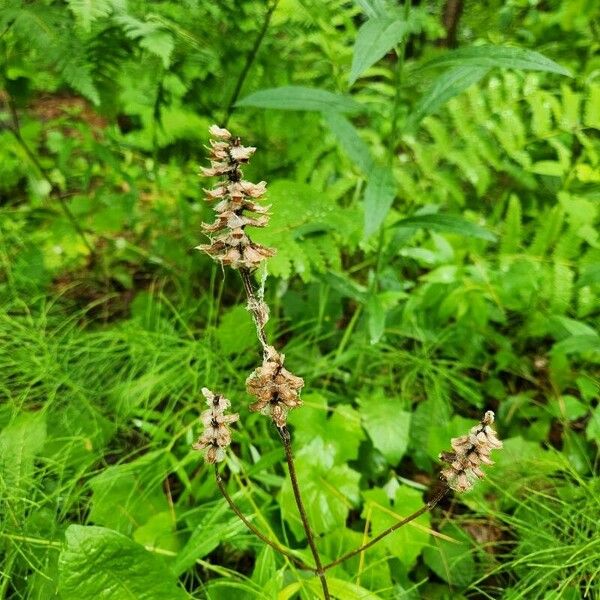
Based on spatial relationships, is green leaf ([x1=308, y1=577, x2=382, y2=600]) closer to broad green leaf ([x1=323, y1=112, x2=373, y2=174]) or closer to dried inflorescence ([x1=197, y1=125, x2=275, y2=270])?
dried inflorescence ([x1=197, y1=125, x2=275, y2=270])

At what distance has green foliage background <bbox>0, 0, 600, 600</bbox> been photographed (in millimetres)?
1219

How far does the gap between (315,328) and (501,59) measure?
897 mm

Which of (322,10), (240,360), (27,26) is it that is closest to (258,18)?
(322,10)

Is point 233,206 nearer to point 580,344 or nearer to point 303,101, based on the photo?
point 303,101

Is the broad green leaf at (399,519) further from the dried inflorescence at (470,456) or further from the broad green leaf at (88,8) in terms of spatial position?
the broad green leaf at (88,8)

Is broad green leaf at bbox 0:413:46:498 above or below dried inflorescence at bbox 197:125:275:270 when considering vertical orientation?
below

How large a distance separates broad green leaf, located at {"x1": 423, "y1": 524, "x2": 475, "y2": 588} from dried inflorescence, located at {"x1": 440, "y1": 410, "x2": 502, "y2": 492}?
584 millimetres

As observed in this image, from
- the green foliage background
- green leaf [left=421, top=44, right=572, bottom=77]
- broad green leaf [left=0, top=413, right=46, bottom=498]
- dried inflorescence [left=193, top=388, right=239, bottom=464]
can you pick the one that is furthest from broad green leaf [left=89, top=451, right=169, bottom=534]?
green leaf [left=421, top=44, right=572, bottom=77]

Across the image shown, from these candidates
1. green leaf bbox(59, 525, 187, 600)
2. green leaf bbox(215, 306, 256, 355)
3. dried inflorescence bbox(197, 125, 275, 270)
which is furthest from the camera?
green leaf bbox(215, 306, 256, 355)

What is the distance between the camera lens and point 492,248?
7.27 ft

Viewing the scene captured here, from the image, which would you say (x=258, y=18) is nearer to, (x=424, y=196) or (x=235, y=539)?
(x=424, y=196)

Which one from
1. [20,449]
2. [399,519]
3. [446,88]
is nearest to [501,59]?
[446,88]

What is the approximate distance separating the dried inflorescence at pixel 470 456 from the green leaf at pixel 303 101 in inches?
35.2

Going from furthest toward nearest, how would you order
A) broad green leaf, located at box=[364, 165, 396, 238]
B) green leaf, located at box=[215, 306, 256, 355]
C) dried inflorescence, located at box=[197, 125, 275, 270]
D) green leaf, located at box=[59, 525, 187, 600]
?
green leaf, located at box=[215, 306, 256, 355] < broad green leaf, located at box=[364, 165, 396, 238] < green leaf, located at box=[59, 525, 187, 600] < dried inflorescence, located at box=[197, 125, 275, 270]
